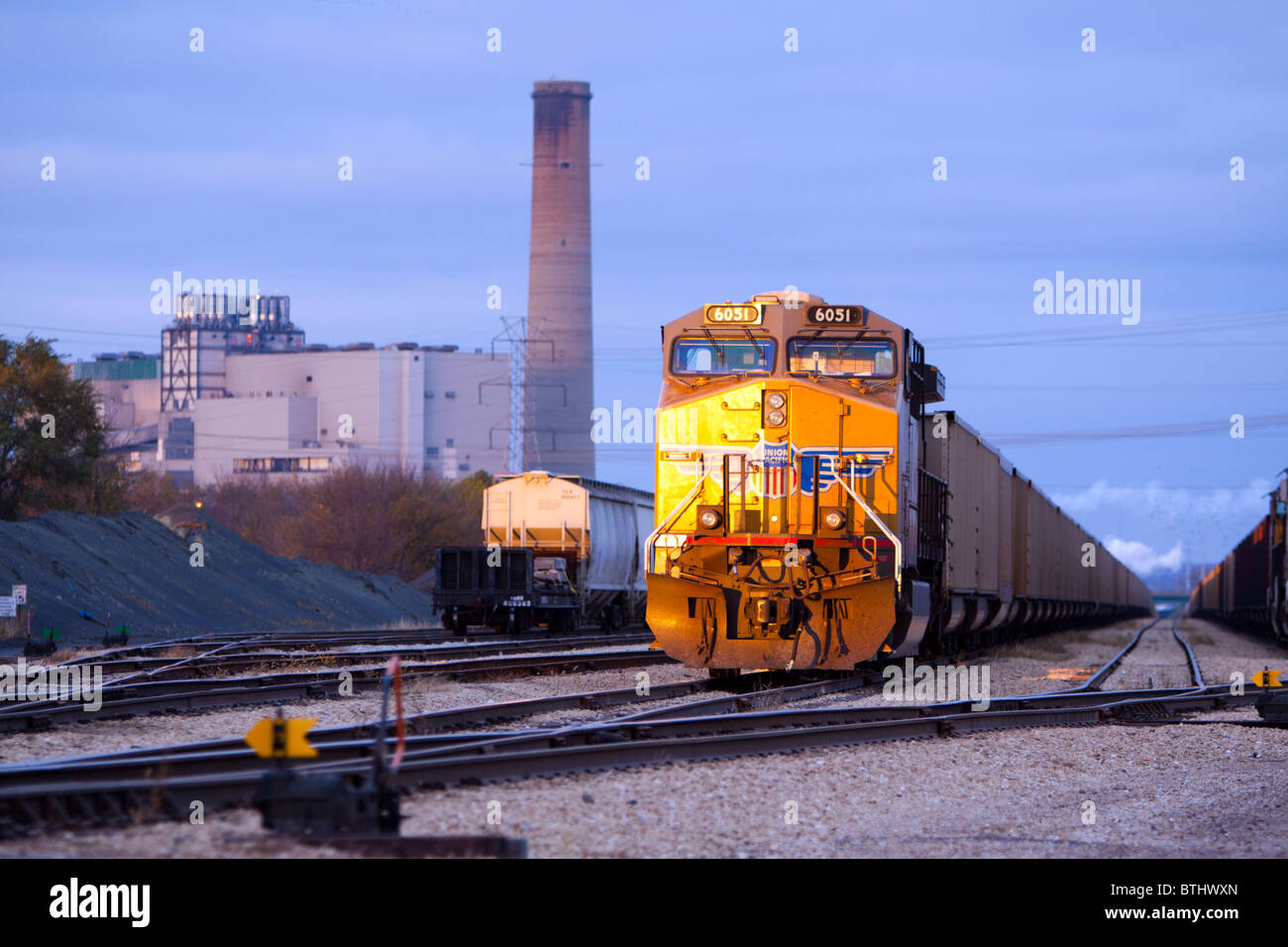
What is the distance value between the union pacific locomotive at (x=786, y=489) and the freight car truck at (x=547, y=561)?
1495cm

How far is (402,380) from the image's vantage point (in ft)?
356

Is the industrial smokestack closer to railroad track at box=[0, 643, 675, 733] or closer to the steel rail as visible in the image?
railroad track at box=[0, 643, 675, 733]

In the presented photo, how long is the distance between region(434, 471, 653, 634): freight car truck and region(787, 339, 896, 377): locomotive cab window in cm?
1535

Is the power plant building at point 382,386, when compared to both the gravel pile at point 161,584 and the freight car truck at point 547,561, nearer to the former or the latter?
the gravel pile at point 161,584

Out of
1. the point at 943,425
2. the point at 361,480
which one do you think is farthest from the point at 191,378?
the point at 943,425

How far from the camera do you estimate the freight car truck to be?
3023cm

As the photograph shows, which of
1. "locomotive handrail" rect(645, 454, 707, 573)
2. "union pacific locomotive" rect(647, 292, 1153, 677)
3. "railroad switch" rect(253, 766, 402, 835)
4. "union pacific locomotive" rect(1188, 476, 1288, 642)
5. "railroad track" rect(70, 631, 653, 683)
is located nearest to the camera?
"railroad switch" rect(253, 766, 402, 835)

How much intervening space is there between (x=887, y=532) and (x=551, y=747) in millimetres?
6159

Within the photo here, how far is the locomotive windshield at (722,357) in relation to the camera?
15562mm

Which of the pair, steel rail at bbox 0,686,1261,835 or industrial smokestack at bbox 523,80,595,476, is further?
industrial smokestack at bbox 523,80,595,476
